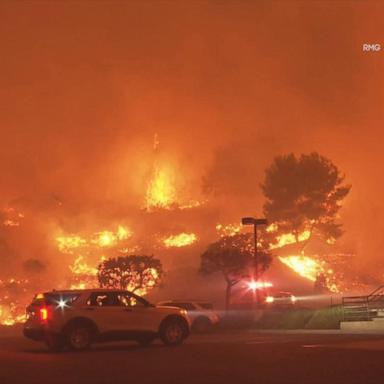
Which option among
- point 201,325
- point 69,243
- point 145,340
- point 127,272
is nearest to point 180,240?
point 69,243

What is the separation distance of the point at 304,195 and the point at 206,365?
81.1 meters

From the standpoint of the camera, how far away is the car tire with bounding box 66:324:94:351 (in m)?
19.1

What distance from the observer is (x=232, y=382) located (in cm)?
1153

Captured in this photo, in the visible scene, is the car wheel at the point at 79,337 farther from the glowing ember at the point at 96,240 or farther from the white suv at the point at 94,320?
the glowing ember at the point at 96,240

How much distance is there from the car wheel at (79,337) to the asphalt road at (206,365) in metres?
0.80

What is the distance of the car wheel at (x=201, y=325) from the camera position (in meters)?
35.2

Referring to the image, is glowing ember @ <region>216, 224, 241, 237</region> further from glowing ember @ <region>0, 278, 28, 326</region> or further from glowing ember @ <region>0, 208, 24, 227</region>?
glowing ember @ <region>0, 208, 24, 227</region>

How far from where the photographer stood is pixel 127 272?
215 ft

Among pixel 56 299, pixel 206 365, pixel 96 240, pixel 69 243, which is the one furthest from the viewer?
pixel 69 243

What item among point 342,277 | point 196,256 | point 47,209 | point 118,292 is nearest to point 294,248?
point 342,277

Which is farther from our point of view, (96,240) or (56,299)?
(96,240)

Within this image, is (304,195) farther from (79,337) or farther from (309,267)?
(79,337)

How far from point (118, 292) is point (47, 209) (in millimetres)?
110826

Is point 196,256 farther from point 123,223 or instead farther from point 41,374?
point 41,374
